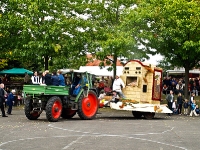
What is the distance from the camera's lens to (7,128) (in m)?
17.8

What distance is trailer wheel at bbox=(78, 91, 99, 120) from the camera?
72.2 ft

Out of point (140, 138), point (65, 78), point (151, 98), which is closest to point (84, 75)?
point (65, 78)

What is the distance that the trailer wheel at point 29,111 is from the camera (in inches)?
826

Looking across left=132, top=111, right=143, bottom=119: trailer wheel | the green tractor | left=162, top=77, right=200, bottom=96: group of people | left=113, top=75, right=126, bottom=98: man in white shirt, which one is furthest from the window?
left=162, top=77, right=200, bottom=96: group of people

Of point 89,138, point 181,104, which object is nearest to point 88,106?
point 89,138

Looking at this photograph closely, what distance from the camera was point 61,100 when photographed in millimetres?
21703

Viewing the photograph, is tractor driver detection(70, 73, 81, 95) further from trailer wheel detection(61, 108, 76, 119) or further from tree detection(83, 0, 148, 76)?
tree detection(83, 0, 148, 76)

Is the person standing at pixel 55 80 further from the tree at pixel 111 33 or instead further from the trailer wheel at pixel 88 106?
the tree at pixel 111 33

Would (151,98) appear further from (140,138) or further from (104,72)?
(104,72)

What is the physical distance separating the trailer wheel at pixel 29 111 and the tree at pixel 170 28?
43.8 ft

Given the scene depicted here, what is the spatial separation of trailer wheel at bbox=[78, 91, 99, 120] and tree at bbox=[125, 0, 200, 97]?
10.9 meters

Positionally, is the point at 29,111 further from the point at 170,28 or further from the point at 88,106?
the point at 170,28

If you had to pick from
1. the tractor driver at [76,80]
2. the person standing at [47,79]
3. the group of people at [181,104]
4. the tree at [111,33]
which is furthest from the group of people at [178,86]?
the person standing at [47,79]

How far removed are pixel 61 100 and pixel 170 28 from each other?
43.7ft
